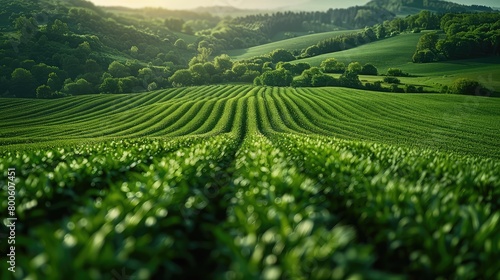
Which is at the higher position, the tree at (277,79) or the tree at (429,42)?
the tree at (429,42)

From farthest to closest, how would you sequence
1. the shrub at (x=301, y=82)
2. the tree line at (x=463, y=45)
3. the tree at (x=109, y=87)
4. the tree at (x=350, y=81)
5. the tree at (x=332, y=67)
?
the tree at (x=332, y=67) < the tree line at (x=463, y=45) < the shrub at (x=301, y=82) < the tree at (x=109, y=87) < the tree at (x=350, y=81)

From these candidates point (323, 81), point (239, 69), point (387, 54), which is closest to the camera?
point (323, 81)

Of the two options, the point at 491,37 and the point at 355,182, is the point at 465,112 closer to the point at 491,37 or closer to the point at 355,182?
the point at 355,182

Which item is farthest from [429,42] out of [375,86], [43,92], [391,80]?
[43,92]

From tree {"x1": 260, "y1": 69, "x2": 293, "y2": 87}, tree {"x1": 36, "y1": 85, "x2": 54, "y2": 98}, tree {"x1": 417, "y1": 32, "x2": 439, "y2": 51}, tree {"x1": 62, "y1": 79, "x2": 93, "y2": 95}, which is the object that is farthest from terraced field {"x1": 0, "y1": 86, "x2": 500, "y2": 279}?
tree {"x1": 417, "y1": 32, "x2": 439, "y2": 51}

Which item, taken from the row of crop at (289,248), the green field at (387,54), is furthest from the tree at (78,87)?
the row of crop at (289,248)

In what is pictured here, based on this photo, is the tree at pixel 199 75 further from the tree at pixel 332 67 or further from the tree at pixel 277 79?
the tree at pixel 332 67

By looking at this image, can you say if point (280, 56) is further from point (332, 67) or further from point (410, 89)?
point (410, 89)

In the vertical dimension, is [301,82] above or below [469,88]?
below

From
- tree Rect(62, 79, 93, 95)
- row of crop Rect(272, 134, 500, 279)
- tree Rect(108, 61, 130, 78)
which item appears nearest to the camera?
row of crop Rect(272, 134, 500, 279)

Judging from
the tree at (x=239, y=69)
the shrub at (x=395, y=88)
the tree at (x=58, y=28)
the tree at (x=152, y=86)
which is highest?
the tree at (x=58, y=28)

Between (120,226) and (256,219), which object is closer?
(120,226)

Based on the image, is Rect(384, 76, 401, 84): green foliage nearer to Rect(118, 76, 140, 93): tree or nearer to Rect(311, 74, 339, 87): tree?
Rect(311, 74, 339, 87): tree

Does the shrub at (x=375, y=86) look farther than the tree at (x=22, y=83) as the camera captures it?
No
